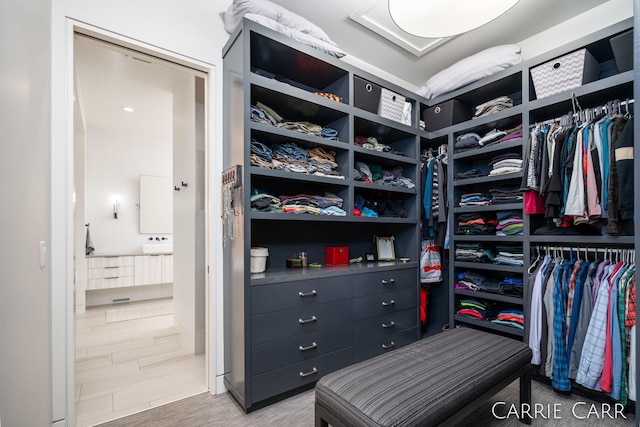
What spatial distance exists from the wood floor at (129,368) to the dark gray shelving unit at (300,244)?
0.56 meters

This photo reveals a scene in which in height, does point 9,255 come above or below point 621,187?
below

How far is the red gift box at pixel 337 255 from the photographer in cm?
269

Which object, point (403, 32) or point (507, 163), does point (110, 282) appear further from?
point (507, 163)

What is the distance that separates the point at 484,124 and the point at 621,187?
3.84 ft

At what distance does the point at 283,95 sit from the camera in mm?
2174

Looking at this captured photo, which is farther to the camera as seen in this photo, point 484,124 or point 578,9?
point 484,124

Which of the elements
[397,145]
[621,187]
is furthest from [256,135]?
[621,187]

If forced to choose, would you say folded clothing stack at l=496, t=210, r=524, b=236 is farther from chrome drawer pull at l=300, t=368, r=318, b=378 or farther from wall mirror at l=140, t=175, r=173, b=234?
wall mirror at l=140, t=175, r=173, b=234

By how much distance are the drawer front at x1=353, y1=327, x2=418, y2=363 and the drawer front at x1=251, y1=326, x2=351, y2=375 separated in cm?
13

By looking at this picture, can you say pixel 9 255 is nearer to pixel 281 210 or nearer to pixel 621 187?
pixel 281 210

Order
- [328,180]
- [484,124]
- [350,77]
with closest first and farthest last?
[328,180] < [350,77] < [484,124]

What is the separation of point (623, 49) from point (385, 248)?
2.26m

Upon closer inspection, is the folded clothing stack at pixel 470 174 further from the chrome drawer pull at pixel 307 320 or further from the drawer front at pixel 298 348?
the chrome drawer pull at pixel 307 320

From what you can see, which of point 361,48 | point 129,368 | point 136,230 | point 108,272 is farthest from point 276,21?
point 136,230
